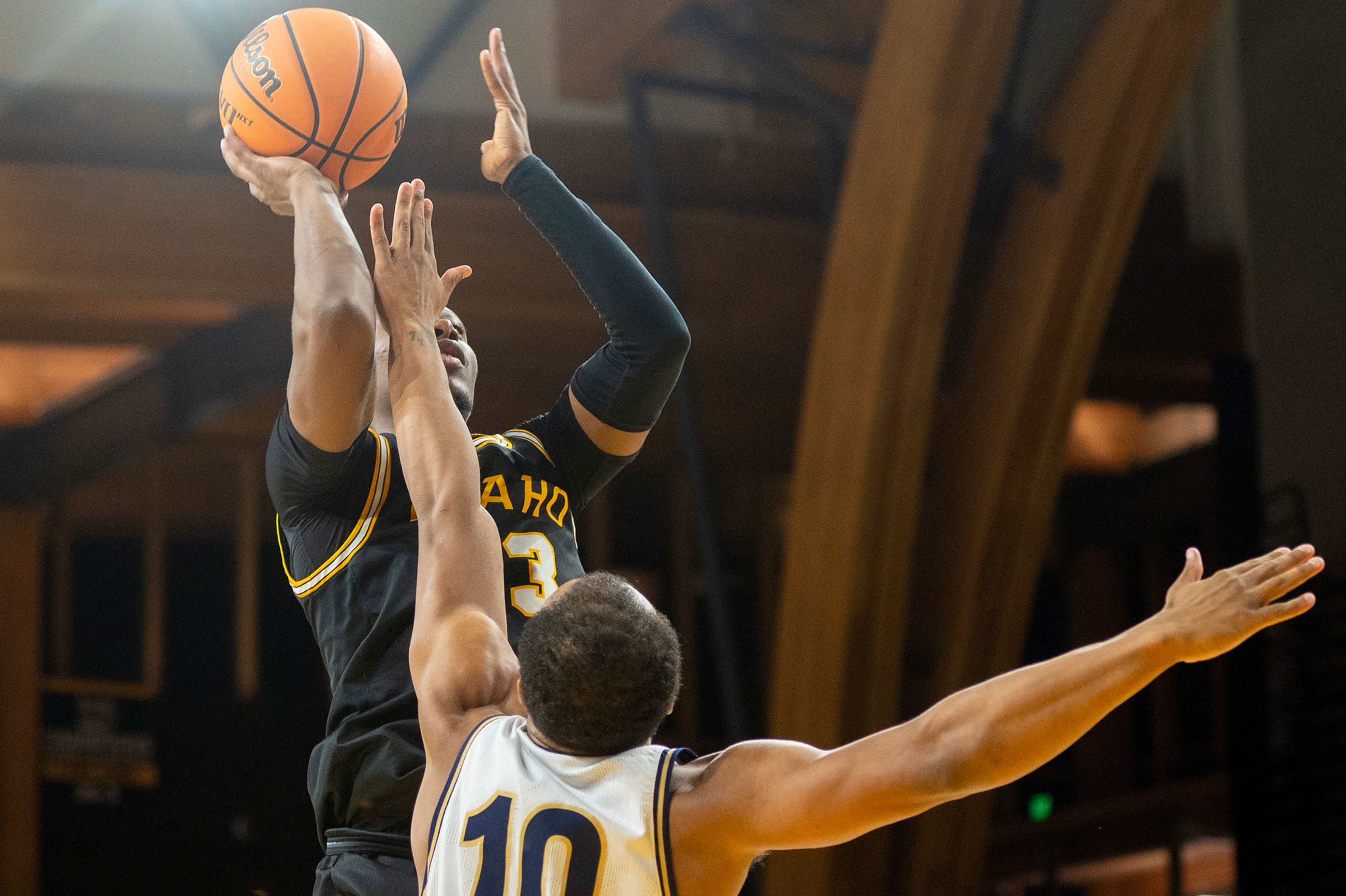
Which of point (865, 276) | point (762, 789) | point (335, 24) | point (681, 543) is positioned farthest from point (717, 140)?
point (762, 789)

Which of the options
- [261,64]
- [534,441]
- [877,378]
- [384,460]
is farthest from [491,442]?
[877,378]

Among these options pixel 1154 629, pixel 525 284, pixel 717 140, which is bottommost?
pixel 1154 629

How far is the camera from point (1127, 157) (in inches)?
303

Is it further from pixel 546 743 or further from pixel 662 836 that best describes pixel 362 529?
pixel 662 836

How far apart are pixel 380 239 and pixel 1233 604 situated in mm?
1607

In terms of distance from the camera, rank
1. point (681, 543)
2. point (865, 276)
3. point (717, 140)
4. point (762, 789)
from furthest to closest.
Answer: point (681, 543), point (717, 140), point (865, 276), point (762, 789)

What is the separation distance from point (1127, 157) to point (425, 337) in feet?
19.5

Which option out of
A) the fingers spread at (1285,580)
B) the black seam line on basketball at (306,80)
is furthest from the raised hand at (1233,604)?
the black seam line on basketball at (306,80)

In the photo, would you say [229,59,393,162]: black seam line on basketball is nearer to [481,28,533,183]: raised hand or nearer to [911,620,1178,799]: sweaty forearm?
[481,28,533,183]: raised hand

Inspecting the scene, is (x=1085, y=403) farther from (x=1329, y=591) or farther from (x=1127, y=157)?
(x=1127, y=157)

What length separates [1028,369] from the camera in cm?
805

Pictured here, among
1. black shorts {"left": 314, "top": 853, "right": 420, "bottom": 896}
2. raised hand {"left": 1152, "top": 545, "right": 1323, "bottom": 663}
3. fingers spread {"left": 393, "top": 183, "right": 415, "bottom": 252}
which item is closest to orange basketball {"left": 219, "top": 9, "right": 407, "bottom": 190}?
fingers spread {"left": 393, "top": 183, "right": 415, "bottom": 252}

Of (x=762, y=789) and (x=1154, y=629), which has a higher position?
(x=1154, y=629)

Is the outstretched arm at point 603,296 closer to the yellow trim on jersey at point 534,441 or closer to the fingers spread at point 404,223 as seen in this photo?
the yellow trim on jersey at point 534,441
